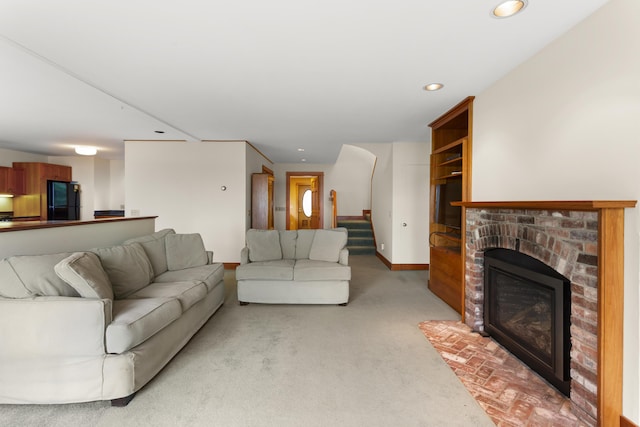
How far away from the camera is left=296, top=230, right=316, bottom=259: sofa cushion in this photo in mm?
4121

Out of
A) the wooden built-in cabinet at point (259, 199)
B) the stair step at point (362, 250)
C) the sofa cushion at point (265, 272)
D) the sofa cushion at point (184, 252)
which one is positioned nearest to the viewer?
the sofa cushion at point (184, 252)

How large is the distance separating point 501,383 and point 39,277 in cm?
333

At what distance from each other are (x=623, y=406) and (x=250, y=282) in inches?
129

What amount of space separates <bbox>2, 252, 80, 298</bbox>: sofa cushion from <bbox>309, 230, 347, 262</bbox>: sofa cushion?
2.58 meters

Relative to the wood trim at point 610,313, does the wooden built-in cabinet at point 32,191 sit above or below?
above

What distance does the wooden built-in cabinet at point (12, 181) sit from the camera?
18.9ft

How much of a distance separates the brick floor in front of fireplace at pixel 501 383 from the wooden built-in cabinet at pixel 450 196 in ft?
1.88

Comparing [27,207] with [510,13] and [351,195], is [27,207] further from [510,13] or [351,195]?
[510,13]

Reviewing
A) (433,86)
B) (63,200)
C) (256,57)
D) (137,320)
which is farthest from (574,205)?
(63,200)

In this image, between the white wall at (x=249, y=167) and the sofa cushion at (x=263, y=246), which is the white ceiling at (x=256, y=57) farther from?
the sofa cushion at (x=263, y=246)

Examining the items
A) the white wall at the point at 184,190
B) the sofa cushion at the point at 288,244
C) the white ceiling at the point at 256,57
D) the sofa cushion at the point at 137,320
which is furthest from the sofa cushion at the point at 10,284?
the white wall at the point at 184,190

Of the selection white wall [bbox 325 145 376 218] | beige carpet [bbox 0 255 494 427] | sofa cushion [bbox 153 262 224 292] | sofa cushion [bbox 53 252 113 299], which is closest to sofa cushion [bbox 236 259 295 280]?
sofa cushion [bbox 153 262 224 292]

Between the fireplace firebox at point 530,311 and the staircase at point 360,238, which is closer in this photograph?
the fireplace firebox at point 530,311

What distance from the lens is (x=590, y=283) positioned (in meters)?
1.68
